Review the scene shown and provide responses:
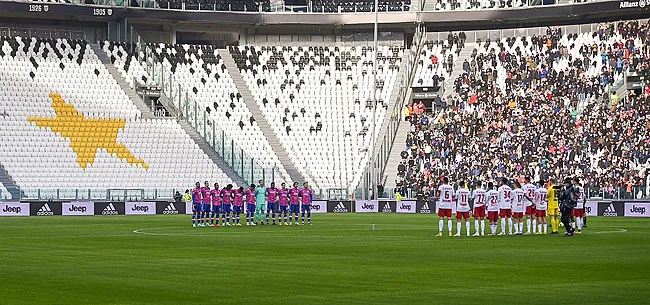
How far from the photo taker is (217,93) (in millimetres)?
81938

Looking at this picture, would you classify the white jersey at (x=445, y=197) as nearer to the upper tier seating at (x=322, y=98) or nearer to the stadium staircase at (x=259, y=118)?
the upper tier seating at (x=322, y=98)

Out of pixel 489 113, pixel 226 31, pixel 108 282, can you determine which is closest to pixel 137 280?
pixel 108 282

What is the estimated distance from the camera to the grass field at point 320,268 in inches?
771

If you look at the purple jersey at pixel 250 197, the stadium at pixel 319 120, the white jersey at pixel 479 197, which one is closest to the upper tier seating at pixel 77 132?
the stadium at pixel 319 120

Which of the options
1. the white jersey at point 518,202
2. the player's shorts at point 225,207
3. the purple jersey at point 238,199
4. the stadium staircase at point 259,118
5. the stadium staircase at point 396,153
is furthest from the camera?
the stadium staircase at point 259,118

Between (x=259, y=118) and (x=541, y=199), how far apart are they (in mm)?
42416

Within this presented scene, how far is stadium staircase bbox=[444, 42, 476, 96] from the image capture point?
8075cm

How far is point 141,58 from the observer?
82500 mm

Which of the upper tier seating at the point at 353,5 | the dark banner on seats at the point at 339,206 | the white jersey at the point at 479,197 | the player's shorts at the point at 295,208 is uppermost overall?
the upper tier seating at the point at 353,5

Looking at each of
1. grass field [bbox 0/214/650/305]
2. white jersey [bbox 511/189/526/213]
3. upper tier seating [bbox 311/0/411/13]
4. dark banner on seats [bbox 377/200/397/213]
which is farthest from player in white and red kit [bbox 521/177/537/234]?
upper tier seating [bbox 311/0/411/13]

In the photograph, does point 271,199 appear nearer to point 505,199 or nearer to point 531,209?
point 505,199

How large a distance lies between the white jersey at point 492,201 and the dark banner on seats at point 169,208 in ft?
88.5

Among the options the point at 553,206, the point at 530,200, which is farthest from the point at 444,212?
the point at 553,206

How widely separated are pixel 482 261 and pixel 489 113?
1891 inches
